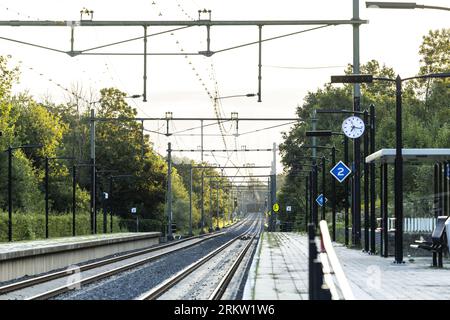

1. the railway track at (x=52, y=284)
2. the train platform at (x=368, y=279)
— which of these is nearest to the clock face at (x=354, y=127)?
the train platform at (x=368, y=279)

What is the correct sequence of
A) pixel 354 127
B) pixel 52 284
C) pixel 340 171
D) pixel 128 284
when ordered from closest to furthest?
pixel 128 284 < pixel 52 284 < pixel 354 127 < pixel 340 171

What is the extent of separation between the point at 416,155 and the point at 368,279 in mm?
7764

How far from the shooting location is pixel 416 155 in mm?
30125

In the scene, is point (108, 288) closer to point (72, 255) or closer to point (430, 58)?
point (72, 255)

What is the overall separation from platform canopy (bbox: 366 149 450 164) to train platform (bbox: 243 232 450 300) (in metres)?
3.05

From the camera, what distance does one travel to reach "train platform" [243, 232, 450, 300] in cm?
1848

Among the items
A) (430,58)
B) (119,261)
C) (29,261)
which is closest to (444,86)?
(430,58)

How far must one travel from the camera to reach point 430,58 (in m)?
98.4

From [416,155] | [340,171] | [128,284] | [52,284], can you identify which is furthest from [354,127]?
[52,284]

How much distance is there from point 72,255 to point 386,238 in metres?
13.0

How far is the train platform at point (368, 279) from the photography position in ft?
60.6

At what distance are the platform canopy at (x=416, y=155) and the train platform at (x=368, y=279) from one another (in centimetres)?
305

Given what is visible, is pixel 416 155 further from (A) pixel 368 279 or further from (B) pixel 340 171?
(B) pixel 340 171

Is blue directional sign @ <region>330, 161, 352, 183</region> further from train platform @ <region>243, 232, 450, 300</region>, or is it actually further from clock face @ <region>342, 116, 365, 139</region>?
train platform @ <region>243, 232, 450, 300</region>
